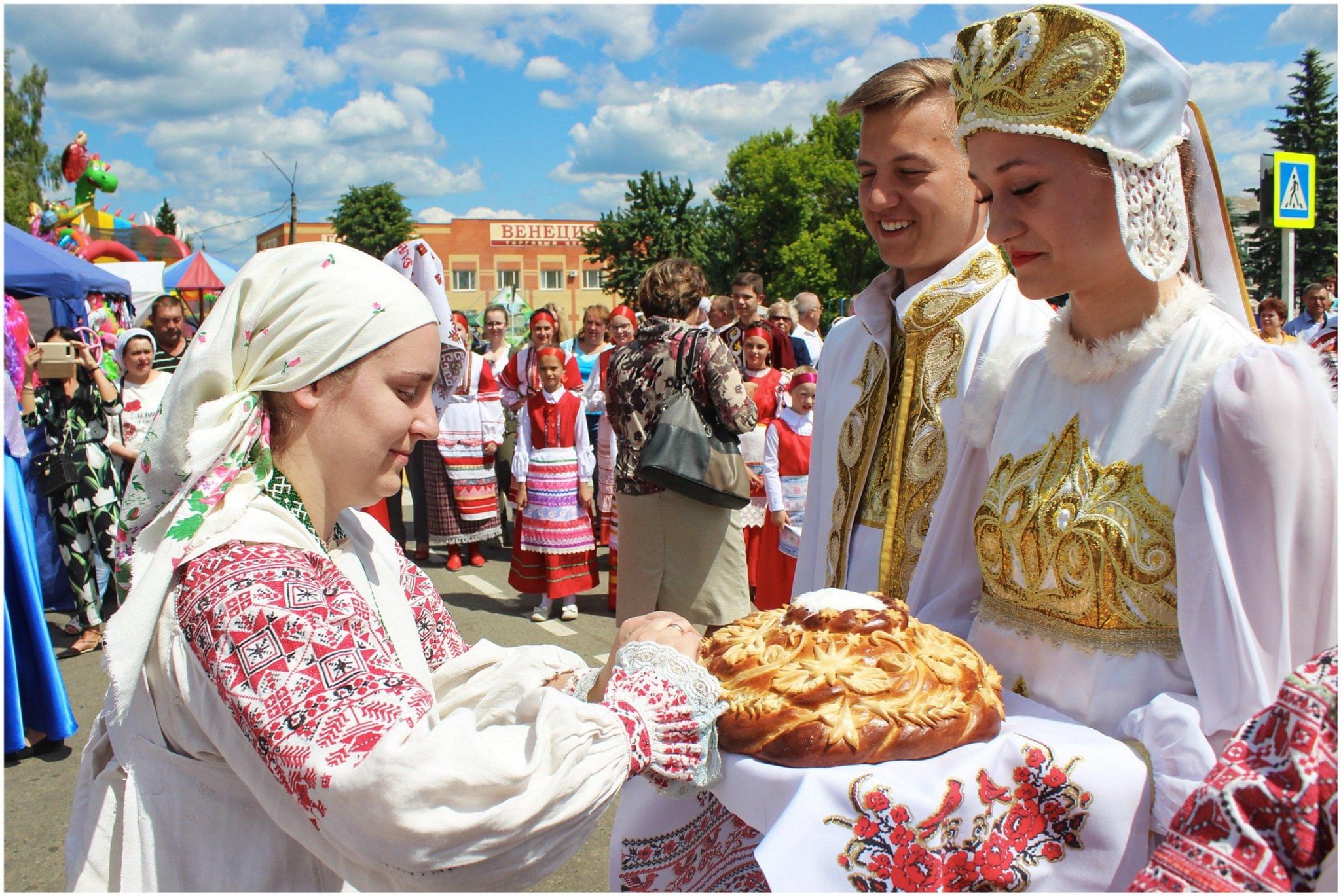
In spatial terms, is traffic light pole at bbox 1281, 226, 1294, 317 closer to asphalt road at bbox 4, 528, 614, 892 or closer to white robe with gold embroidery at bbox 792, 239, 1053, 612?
asphalt road at bbox 4, 528, 614, 892

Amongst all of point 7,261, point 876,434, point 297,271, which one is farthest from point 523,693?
point 7,261

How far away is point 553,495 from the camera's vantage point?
6.84 meters

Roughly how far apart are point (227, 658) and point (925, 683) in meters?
1.01

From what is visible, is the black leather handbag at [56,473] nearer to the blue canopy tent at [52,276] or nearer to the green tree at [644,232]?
the blue canopy tent at [52,276]

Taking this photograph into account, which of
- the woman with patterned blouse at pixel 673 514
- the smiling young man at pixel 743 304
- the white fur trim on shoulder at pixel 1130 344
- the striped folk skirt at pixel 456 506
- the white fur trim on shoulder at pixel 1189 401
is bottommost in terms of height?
the striped folk skirt at pixel 456 506

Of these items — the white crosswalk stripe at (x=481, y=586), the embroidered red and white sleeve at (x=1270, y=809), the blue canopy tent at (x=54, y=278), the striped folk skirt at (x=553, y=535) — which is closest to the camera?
the embroidered red and white sleeve at (x=1270, y=809)

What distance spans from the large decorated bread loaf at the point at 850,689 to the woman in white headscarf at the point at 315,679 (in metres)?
0.08

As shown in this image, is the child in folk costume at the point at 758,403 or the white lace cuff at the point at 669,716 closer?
the white lace cuff at the point at 669,716

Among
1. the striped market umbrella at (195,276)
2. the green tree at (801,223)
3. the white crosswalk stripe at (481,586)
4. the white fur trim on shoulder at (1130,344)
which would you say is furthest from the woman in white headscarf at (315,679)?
the green tree at (801,223)

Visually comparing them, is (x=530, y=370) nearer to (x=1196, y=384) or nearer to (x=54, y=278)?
(x=1196, y=384)

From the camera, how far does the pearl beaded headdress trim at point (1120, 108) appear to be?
5.07 ft

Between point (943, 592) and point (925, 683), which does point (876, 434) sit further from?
point (925, 683)

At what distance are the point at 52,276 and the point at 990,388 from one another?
451 inches

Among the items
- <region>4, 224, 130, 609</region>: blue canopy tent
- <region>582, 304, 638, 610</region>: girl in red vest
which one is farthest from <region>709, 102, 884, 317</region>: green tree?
<region>582, 304, 638, 610</region>: girl in red vest
